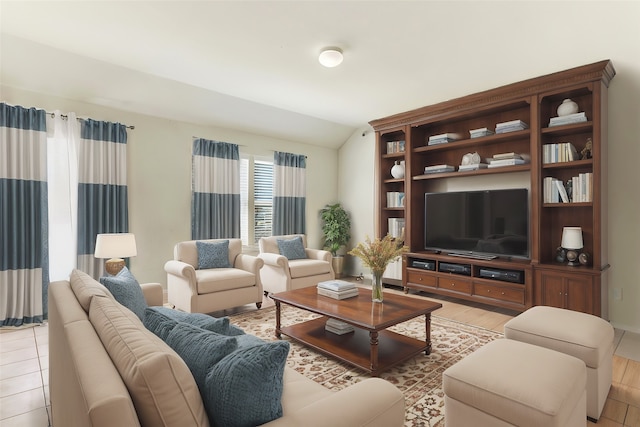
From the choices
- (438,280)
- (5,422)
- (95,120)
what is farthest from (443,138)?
(5,422)

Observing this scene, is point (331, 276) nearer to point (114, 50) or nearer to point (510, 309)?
point (510, 309)

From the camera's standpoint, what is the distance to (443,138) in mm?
4688

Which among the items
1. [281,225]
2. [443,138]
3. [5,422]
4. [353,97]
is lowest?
[5,422]

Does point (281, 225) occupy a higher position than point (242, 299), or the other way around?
point (281, 225)

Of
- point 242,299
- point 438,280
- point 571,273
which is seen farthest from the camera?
point 438,280

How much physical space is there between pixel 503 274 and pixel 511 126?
1717 mm

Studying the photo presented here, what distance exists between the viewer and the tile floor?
2037 mm

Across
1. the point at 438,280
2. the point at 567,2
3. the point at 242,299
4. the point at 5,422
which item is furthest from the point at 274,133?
the point at 5,422

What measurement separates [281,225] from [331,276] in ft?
4.40

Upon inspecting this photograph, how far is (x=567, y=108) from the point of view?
366 cm

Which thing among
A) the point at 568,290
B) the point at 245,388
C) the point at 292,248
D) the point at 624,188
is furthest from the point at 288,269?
the point at 624,188

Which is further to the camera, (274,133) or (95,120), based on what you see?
(274,133)

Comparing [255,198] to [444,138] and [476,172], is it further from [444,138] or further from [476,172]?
[476,172]

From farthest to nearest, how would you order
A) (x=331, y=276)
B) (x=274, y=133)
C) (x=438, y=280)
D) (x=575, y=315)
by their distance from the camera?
(x=274, y=133), (x=331, y=276), (x=438, y=280), (x=575, y=315)
